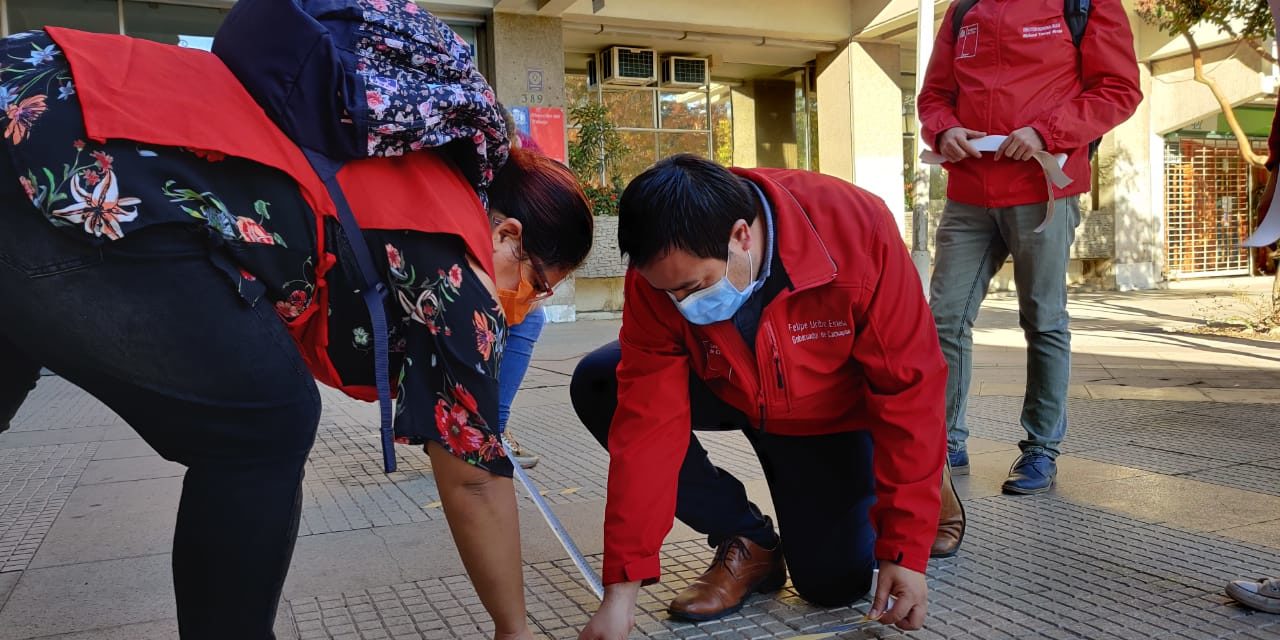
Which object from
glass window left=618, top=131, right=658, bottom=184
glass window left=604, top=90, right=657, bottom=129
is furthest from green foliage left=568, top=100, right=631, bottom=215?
glass window left=604, top=90, right=657, bottom=129

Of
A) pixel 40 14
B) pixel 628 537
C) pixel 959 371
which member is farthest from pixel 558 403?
pixel 40 14

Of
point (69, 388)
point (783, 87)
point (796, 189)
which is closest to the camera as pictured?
point (796, 189)

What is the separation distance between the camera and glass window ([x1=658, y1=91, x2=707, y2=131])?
13.6 metres

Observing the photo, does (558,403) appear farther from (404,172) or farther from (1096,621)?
(404,172)

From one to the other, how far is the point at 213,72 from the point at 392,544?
5.54 ft

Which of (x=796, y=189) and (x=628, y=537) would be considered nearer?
(x=628, y=537)

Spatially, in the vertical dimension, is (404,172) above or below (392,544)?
above

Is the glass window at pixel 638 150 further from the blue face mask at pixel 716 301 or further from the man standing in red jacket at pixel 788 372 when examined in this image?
the blue face mask at pixel 716 301

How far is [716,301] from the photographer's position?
1859 millimetres

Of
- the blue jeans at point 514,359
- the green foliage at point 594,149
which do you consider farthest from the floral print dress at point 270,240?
the green foliage at point 594,149

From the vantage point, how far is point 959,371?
10.5 ft

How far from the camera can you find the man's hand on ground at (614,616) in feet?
5.95

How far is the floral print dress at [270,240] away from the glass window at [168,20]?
911 cm

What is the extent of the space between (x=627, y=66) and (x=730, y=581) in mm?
11217
